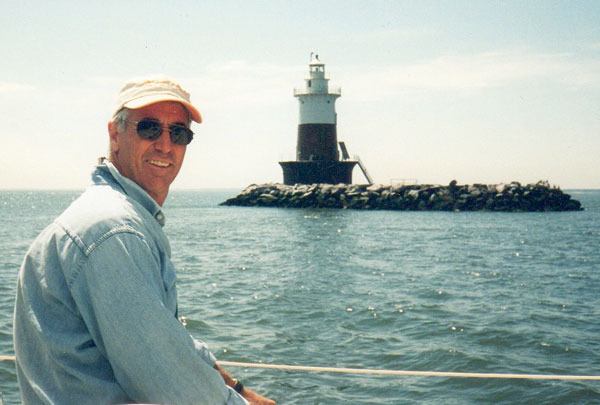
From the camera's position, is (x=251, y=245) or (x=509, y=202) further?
(x=509, y=202)

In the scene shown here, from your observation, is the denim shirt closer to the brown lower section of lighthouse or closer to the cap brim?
the cap brim

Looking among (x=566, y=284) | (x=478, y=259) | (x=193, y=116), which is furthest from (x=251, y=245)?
(x=193, y=116)

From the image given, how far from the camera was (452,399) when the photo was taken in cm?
654

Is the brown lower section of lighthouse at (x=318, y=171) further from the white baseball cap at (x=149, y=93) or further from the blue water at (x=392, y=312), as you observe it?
the white baseball cap at (x=149, y=93)

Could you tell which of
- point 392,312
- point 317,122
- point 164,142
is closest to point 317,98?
point 317,122

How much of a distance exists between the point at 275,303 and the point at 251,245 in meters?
12.5

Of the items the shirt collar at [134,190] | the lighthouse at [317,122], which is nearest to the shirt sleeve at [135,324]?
the shirt collar at [134,190]

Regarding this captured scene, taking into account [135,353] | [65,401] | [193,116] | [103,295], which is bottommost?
[65,401]

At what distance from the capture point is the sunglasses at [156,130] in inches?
76.5

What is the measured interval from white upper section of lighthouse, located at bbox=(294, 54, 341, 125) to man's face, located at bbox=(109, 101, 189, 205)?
148 ft

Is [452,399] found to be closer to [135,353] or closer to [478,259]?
[135,353]

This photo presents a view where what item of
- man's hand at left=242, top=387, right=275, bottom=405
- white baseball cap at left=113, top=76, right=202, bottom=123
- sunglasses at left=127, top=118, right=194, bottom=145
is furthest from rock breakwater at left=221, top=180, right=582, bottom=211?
white baseball cap at left=113, top=76, right=202, bottom=123

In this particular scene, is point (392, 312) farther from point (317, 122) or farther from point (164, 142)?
point (317, 122)

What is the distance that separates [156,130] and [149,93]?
135 mm
